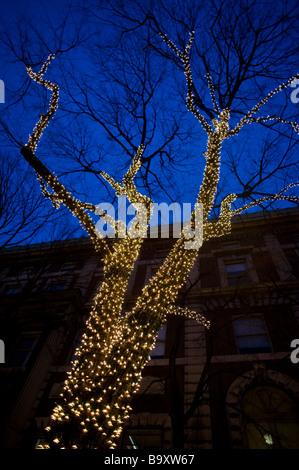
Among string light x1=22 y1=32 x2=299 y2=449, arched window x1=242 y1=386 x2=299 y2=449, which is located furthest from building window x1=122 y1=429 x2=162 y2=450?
string light x1=22 y1=32 x2=299 y2=449

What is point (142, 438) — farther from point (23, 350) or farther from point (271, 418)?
point (23, 350)

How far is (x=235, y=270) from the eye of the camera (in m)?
12.3

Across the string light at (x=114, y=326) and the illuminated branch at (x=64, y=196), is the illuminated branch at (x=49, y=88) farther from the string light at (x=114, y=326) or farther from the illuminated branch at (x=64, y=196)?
the illuminated branch at (x=64, y=196)

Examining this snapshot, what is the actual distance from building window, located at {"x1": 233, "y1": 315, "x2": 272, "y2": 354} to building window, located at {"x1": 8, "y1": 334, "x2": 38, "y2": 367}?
322 inches

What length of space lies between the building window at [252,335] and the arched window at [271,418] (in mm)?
1328

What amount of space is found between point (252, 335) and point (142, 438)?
4878mm

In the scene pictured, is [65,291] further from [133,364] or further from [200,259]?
[133,364]

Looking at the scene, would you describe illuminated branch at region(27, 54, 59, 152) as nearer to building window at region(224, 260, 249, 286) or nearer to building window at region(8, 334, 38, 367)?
building window at region(8, 334, 38, 367)

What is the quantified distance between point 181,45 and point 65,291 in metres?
10.6

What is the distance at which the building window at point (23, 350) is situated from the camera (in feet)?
33.0

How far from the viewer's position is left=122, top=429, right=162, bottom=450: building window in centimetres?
709

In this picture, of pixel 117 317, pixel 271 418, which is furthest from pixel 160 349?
pixel 117 317
